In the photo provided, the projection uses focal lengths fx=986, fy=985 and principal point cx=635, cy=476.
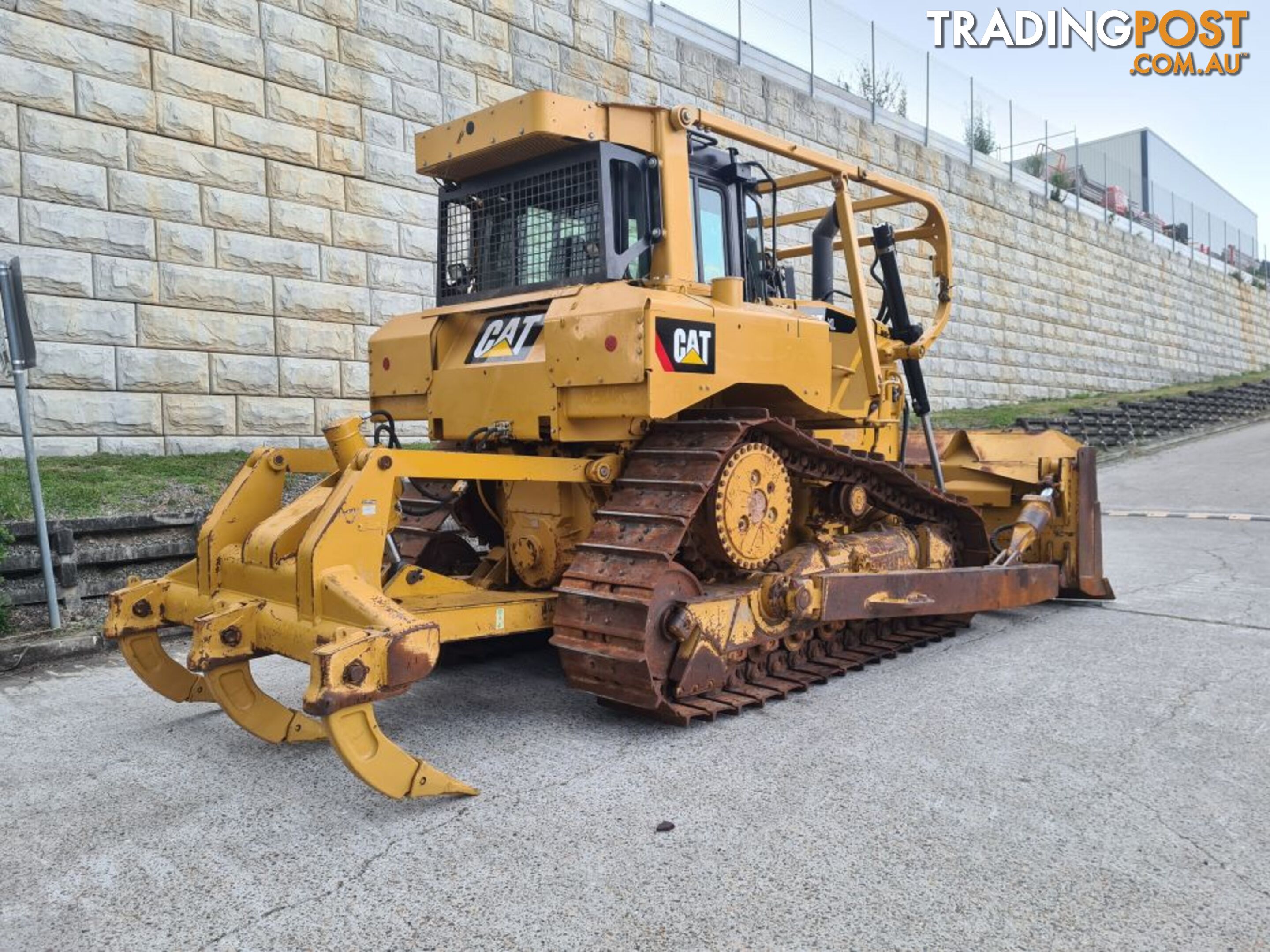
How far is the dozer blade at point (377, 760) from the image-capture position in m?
3.25

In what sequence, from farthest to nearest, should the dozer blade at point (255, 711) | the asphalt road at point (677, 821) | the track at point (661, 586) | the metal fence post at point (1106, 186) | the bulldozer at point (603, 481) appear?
the metal fence post at point (1106, 186), the track at point (661, 586), the dozer blade at point (255, 711), the bulldozer at point (603, 481), the asphalt road at point (677, 821)

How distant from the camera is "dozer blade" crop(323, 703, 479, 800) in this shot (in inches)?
128

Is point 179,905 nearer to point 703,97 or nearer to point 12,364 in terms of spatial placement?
point 12,364

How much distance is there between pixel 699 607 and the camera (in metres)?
4.30

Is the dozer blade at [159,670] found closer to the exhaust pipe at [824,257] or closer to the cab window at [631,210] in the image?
the cab window at [631,210]

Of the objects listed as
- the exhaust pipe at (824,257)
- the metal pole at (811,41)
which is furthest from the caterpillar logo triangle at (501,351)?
the metal pole at (811,41)

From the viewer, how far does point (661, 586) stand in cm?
416

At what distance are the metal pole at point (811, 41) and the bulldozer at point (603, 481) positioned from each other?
1000 centimetres

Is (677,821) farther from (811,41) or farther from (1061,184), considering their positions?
(1061,184)

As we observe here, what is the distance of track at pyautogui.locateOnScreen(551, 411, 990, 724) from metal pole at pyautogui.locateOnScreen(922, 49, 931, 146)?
1456cm

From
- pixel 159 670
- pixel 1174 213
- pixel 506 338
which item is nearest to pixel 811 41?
pixel 506 338

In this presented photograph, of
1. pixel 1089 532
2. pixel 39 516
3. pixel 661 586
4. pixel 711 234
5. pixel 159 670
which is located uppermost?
pixel 711 234

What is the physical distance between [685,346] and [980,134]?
18421mm

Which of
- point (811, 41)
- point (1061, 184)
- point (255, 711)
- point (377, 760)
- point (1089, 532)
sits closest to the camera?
point (377, 760)
